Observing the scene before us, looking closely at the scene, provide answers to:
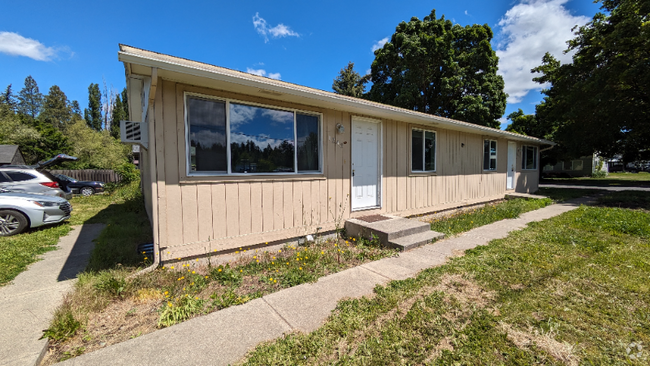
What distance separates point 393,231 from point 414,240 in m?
0.39

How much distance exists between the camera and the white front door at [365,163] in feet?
17.5

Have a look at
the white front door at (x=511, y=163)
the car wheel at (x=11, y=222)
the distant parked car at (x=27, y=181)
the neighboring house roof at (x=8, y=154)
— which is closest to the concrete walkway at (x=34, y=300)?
the car wheel at (x=11, y=222)

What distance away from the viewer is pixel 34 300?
110 inches

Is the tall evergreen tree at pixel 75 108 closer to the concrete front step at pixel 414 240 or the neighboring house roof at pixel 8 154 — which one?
the neighboring house roof at pixel 8 154

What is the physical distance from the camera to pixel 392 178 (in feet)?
19.6

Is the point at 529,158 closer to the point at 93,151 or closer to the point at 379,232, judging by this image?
the point at 379,232

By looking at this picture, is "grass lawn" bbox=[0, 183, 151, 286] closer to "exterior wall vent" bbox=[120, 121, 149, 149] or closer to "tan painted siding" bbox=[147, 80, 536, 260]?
"tan painted siding" bbox=[147, 80, 536, 260]

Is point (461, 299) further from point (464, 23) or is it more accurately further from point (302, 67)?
point (464, 23)

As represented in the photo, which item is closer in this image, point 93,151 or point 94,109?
point 93,151

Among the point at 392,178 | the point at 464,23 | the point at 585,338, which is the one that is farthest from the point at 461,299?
the point at 464,23

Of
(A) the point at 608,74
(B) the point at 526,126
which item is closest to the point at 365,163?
(A) the point at 608,74

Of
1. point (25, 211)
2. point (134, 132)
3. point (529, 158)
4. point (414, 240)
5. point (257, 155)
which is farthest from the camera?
point (529, 158)

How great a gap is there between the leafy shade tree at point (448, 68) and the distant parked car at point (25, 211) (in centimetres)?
1824

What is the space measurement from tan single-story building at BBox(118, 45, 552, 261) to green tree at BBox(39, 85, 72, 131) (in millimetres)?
57018
